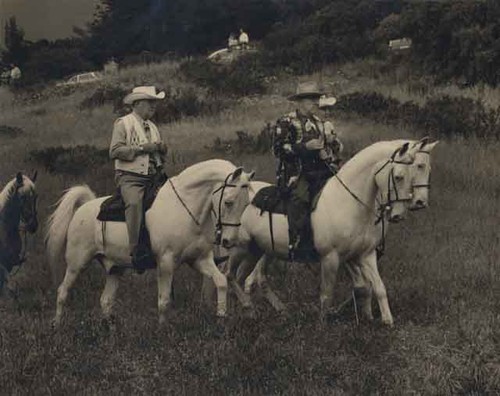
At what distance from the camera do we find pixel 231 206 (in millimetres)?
8766

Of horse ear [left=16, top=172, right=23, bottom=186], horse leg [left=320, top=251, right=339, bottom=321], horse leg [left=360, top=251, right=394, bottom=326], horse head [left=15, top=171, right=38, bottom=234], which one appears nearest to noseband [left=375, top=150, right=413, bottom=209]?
horse leg [left=360, top=251, right=394, bottom=326]

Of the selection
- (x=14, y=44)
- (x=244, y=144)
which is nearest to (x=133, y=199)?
(x=14, y=44)

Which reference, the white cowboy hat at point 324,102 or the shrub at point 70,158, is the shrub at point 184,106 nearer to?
the shrub at point 70,158

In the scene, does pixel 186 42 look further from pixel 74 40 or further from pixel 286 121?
pixel 286 121

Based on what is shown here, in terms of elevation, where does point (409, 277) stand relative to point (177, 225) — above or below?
below

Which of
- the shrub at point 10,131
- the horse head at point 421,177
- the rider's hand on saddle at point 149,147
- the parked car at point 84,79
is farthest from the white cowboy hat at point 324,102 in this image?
the parked car at point 84,79

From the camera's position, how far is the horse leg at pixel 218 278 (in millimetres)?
9188

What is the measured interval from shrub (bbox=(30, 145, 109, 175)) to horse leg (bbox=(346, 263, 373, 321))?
7.15m

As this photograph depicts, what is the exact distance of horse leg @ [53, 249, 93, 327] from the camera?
33.7 feet

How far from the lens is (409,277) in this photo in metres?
10.9

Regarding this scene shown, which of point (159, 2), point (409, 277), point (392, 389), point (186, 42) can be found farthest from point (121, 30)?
point (392, 389)

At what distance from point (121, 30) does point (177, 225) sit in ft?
20.7

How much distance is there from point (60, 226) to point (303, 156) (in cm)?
306

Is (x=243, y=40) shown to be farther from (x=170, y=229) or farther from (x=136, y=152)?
(x=170, y=229)
